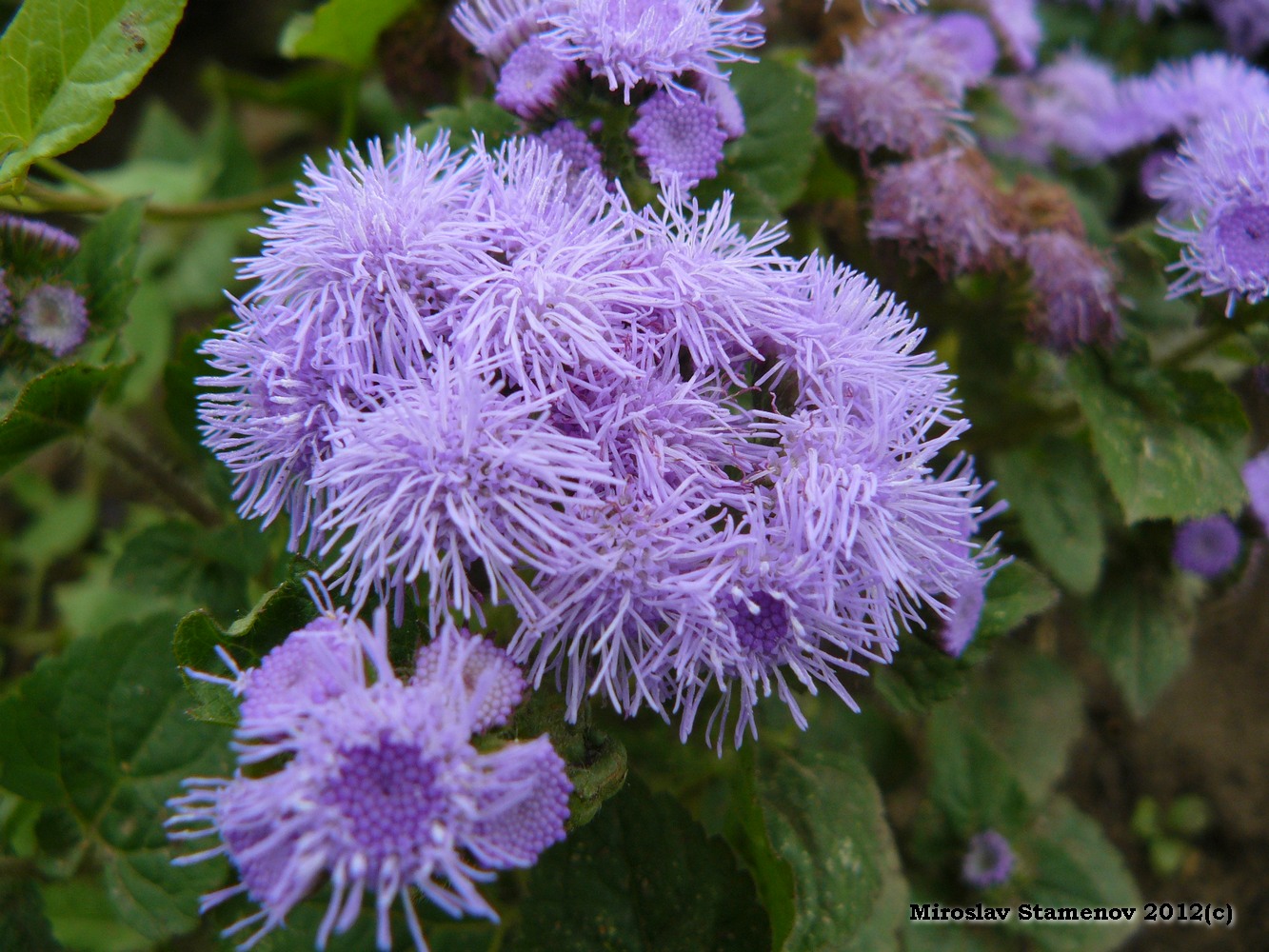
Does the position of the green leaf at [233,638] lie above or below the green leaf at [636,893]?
above

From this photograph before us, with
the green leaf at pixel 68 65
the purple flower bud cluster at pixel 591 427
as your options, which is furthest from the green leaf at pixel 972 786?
the green leaf at pixel 68 65

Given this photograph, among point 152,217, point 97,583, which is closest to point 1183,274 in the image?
point 152,217

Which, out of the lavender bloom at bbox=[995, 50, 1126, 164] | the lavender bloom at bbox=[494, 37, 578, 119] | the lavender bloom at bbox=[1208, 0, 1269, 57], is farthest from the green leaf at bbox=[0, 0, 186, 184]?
the lavender bloom at bbox=[1208, 0, 1269, 57]

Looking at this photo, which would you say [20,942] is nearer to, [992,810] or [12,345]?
[12,345]

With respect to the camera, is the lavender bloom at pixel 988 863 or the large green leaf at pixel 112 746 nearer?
the large green leaf at pixel 112 746

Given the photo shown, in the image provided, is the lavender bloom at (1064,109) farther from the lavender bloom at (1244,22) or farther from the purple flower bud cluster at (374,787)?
the purple flower bud cluster at (374,787)

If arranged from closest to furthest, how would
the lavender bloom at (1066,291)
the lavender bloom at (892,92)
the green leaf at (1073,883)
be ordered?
the lavender bloom at (1066,291)
the lavender bloom at (892,92)
the green leaf at (1073,883)

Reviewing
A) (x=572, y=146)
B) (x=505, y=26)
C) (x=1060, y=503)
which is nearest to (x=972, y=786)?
(x=1060, y=503)
